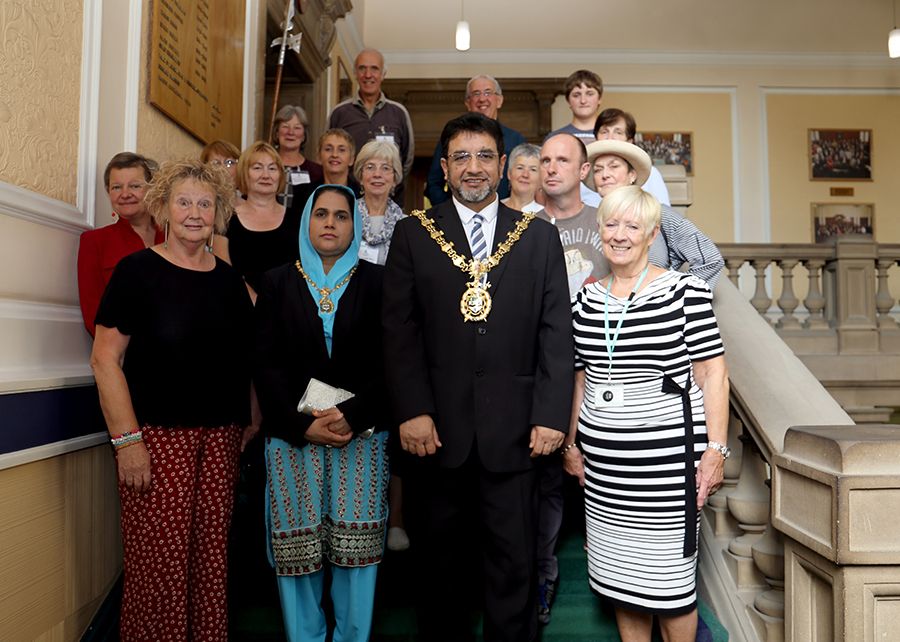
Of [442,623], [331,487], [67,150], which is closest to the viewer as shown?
[442,623]

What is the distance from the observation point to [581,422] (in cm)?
212

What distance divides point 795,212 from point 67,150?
9.22 meters

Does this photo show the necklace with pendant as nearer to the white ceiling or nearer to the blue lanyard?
the blue lanyard

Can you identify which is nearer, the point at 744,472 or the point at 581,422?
the point at 581,422

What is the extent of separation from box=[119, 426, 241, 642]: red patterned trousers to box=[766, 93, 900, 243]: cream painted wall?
29.5ft

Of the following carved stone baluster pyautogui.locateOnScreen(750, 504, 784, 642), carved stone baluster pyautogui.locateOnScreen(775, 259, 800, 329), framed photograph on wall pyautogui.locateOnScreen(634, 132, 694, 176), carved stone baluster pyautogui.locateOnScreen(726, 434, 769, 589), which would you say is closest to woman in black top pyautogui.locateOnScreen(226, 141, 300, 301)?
carved stone baluster pyautogui.locateOnScreen(726, 434, 769, 589)

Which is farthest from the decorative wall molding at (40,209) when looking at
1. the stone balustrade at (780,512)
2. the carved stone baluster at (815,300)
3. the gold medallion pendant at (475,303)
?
the carved stone baluster at (815,300)

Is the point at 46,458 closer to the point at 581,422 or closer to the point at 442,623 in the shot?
the point at 442,623

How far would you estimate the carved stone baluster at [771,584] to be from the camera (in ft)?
6.95

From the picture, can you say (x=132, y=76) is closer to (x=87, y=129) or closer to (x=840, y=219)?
(x=87, y=129)

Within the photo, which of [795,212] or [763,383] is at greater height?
[795,212]

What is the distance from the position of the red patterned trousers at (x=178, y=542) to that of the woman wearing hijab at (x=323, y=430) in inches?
6.6

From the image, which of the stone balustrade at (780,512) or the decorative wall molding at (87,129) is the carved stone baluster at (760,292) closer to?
the stone balustrade at (780,512)

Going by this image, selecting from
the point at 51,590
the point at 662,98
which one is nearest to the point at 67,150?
the point at 51,590
